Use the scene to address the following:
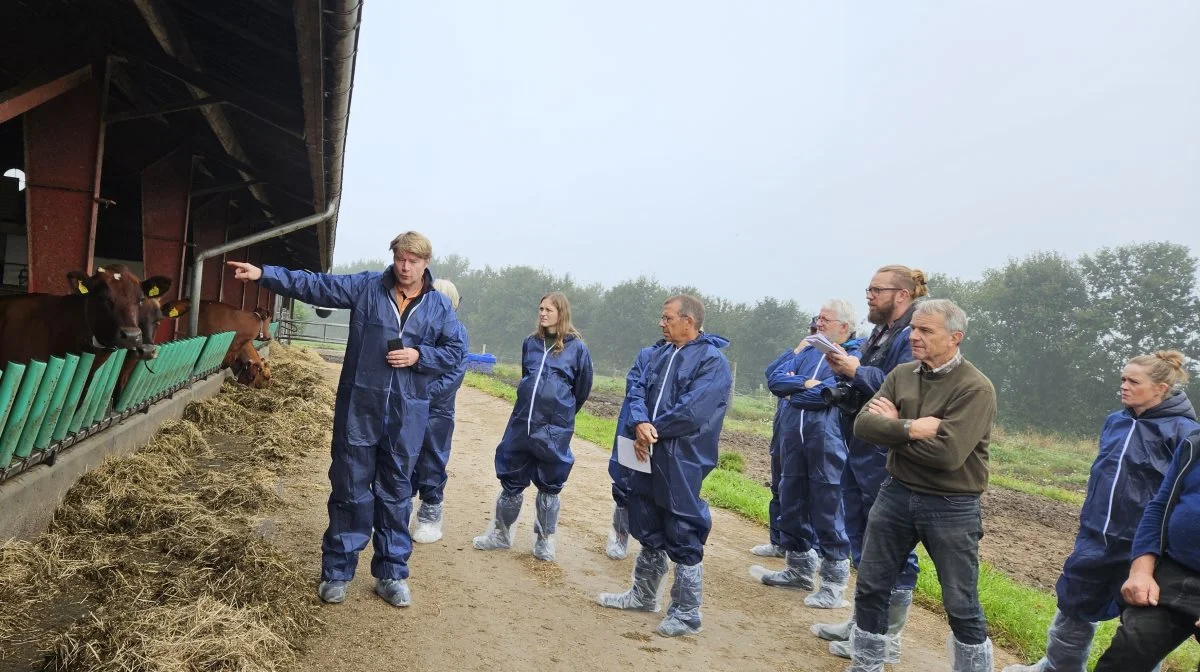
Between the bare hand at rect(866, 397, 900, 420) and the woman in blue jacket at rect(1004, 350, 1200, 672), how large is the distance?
130 cm

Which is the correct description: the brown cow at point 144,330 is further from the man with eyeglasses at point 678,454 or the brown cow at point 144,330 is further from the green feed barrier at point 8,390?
the man with eyeglasses at point 678,454

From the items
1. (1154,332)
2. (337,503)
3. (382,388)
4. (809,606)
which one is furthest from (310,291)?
(1154,332)

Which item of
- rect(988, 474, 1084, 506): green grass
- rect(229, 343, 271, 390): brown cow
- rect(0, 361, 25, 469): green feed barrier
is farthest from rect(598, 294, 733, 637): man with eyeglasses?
rect(988, 474, 1084, 506): green grass

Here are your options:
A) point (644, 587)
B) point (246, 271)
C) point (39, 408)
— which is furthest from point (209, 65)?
point (644, 587)

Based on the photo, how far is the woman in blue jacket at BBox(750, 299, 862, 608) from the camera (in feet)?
17.7

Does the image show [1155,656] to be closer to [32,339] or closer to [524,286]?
[32,339]

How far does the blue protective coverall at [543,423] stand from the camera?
Result: 5.66 meters

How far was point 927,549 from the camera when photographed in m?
3.51

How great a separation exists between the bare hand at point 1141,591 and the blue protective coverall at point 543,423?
346cm

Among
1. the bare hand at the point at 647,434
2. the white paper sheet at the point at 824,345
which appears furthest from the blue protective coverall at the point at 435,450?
the white paper sheet at the point at 824,345

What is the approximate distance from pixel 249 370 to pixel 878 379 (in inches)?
398

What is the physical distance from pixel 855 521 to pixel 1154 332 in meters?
59.7

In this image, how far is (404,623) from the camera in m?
4.05

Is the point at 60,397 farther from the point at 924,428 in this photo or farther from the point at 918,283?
the point at 918,283
